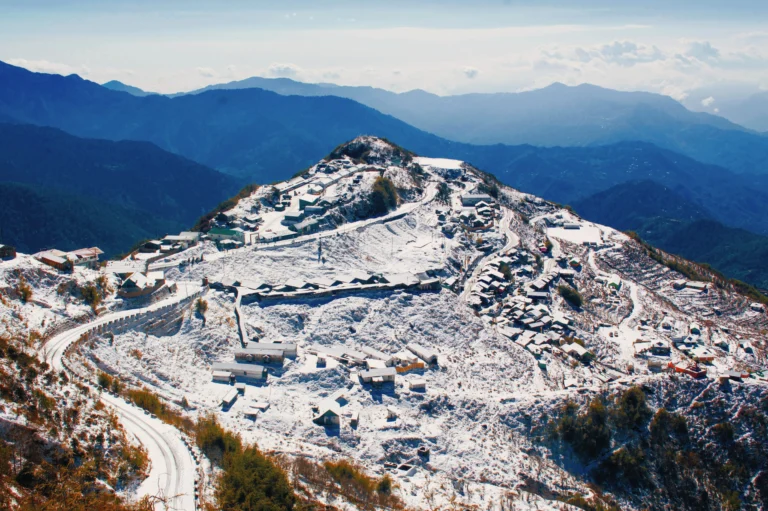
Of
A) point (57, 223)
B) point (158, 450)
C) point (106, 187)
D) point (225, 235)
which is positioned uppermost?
point (225, 235)

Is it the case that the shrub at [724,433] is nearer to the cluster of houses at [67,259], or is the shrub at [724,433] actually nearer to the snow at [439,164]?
the cluster of houses at [67,259]

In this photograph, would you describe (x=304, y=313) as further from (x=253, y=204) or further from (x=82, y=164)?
(x=82, y=164)

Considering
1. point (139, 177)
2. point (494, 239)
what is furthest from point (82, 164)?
point (494, 239)

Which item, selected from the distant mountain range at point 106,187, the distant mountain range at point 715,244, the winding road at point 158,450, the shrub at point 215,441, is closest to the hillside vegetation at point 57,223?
the distant mountain range at point 106,187

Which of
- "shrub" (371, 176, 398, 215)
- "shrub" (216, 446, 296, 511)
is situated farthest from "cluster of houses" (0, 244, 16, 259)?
"shrub" (371, 176, 398, 215)

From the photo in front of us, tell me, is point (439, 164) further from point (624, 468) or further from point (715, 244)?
point (715, 244)

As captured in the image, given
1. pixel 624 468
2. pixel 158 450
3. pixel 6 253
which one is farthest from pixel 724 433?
pixel 6 253

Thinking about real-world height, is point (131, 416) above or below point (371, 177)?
below
